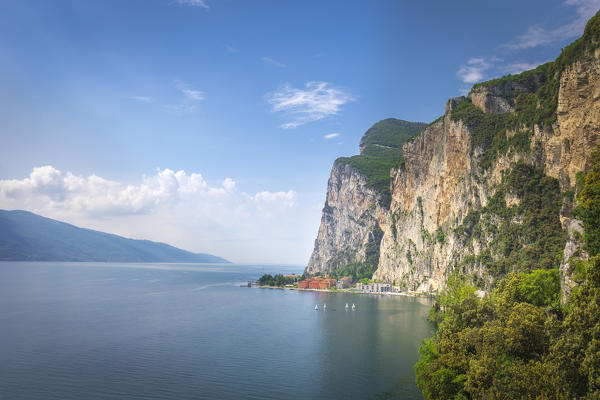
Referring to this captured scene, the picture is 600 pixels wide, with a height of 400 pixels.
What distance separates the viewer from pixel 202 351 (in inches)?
2035

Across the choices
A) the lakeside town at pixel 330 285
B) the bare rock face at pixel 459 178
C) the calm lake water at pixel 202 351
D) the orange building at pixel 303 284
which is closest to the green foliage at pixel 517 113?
the bare rock face at pixel 459 178

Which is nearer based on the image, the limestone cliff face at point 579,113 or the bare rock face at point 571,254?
the bare rock face at point 571,254

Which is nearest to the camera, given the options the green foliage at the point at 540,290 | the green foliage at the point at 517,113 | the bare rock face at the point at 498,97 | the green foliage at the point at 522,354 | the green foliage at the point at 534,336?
the green foliage at the point at 522,354

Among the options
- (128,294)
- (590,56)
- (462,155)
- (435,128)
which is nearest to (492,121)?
(462,155)

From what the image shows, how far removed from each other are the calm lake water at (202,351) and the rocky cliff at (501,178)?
75.6ft

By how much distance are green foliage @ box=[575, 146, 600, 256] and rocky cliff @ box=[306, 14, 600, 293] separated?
1.49 m

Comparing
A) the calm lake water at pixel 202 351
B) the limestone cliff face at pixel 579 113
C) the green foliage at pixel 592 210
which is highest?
the limestone cliff face at pixel 579 113

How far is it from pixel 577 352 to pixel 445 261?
98124mm

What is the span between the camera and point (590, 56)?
5000 centimetres

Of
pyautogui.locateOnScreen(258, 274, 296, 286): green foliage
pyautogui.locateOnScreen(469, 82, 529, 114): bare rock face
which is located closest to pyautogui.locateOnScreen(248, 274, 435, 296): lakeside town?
pyautogui.locateOnScreen(258, 274, 296, 286): green foliage

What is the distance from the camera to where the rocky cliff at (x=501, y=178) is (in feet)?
171

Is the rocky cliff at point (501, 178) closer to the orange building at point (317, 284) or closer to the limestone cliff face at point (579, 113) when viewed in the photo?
the limestone cliff face at point (579, 113)

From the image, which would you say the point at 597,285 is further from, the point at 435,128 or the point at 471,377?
the point at 435,128

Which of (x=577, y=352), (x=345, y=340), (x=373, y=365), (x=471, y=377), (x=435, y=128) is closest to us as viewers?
(x=577, y=352)
